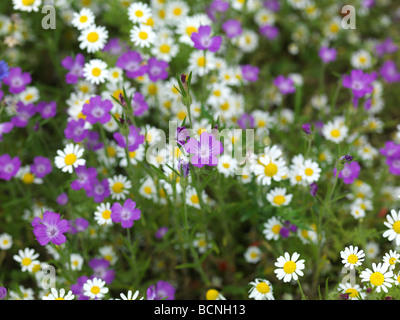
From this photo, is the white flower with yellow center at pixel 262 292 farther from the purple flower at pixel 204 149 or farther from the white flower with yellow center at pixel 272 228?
the purple flower at pixel 204 149

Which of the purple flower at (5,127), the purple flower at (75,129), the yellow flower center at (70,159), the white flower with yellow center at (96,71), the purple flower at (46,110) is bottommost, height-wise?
the yellow flower center at (70,159)

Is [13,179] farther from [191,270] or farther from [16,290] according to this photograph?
[191,270]

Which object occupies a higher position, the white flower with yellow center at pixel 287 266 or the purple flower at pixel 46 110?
the purple flower at pixel 46 110

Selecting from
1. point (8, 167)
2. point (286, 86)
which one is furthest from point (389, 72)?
point (8, 167)

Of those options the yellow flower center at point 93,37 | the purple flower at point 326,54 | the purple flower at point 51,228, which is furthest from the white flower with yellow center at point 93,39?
the purple flower at point 326,54

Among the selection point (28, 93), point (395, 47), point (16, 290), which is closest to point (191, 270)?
point (16, 290)

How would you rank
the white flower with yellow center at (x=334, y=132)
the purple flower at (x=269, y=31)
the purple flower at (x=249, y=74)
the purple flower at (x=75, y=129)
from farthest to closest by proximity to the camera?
the purple flower at (x=269, y=31) < the purple flower at (x=249, y=74) < the white flower with yellow center at (x=334, y=132) < the purple flower at (x=75, y=129)

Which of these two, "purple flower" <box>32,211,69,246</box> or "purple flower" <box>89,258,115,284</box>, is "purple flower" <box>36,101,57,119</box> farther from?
"purple flower" <box>89,258,115,284</box>
